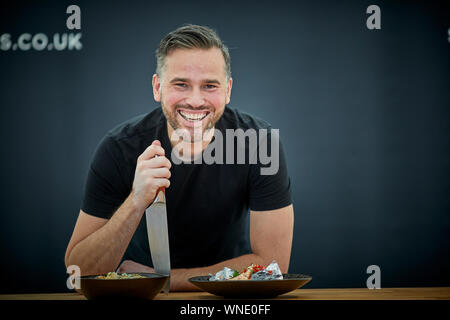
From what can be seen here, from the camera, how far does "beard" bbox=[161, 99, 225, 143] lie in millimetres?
1668

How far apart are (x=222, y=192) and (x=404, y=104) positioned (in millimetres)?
1891

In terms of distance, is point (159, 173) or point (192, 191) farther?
point (192, 191)

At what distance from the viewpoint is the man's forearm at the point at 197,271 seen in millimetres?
1353

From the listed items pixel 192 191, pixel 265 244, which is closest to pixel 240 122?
pixel 192 191

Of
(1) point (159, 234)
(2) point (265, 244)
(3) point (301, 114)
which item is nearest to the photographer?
(1) point (159, 234)

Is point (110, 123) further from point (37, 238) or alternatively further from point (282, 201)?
point (282, 201)

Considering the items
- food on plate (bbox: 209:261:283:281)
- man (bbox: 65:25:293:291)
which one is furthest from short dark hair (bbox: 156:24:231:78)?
food on plate (bbox: 209:261:283:281)

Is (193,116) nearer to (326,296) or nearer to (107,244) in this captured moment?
(107,244)

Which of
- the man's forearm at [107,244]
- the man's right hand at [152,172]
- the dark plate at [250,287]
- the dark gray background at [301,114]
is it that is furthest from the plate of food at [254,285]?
the dark gray background at [301,114]

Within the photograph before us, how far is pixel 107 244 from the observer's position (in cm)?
144

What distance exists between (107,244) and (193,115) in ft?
1.77

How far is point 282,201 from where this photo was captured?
166cm

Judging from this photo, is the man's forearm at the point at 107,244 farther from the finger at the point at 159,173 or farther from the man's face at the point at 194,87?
the man's face at the point at 194,87
